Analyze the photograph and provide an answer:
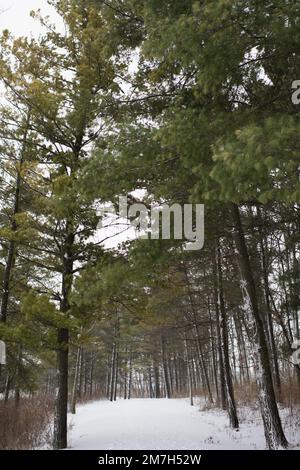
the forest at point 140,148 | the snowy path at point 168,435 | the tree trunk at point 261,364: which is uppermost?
the forest at point 140,148

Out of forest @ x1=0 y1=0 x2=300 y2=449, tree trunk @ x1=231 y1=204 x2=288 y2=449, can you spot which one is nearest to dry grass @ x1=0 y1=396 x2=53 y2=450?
forest @ x1=0 y1=0 x2=300 y2=449

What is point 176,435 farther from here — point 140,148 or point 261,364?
point 140,148

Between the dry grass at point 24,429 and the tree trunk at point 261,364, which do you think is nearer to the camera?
the tree trunk at point 261,364

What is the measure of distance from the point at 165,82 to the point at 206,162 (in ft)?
12.5

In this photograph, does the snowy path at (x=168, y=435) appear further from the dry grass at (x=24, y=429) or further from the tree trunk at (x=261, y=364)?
the dry grass at (x=24, y=429)

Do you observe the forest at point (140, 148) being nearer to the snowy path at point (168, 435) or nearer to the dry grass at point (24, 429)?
the dry grass at point (24, 429)

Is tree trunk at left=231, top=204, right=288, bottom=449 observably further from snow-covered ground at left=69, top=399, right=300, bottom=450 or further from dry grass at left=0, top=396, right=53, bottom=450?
dry grass at left=0, top=396, right=53, bottom=450

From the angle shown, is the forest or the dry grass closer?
the forest

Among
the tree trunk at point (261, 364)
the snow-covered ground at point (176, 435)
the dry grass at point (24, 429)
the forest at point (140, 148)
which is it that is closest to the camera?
the forest at point (140, 148)

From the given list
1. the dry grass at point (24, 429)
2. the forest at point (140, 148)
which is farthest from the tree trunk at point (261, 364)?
the dry grass at point (24, 429)

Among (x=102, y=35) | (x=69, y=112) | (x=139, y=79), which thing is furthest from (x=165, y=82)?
(x=69, y=112)

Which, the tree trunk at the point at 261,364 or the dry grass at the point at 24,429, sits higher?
the tree trunk at the point at 261,364

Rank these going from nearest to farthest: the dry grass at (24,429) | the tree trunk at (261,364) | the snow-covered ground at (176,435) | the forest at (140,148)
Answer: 1. the forest at (140,148)
2. the tree trunk at (261,364)
3. the snow-covered ground at (176,435)
4. the dry grass at (24,429)

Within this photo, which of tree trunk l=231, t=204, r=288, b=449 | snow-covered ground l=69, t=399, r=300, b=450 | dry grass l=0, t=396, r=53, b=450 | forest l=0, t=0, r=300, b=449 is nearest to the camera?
forest l=0, t=0, r=300, b=449
